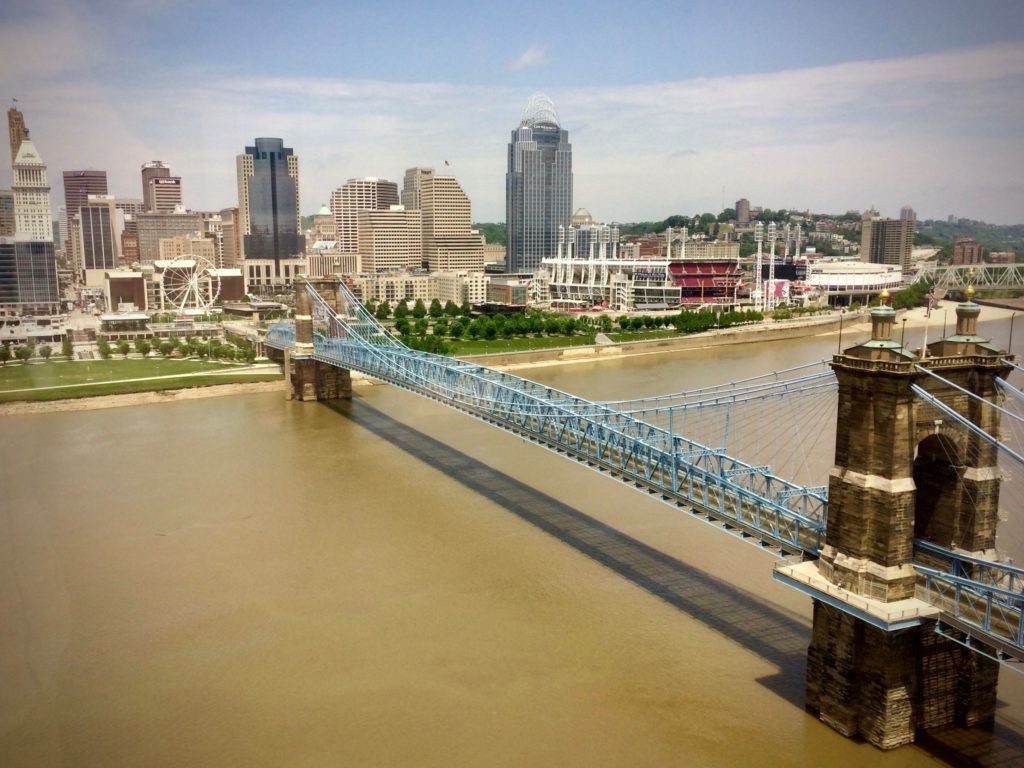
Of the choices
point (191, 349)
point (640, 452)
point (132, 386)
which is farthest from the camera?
point (191, 349)

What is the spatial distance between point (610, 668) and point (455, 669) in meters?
0.89

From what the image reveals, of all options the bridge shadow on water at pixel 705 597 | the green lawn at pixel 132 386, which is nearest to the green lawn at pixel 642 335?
the green lawn at pixel 132 386

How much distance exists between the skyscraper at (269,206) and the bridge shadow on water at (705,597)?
1549 inches

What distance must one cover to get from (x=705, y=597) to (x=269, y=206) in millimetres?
45940

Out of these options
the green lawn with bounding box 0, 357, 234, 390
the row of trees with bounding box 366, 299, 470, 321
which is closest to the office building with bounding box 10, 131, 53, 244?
the green lawn with bounding box 0, 357, 234, 390

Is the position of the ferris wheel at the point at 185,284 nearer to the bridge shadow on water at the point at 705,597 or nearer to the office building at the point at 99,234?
the office building at the point at 99,234

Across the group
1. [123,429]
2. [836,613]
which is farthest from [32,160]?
[836,613]

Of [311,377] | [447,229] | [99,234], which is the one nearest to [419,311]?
[99,234]

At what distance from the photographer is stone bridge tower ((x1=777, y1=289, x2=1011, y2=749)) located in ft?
13.7

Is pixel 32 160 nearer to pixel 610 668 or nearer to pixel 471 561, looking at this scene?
pixel 471 561

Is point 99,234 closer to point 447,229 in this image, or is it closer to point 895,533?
point 895,533

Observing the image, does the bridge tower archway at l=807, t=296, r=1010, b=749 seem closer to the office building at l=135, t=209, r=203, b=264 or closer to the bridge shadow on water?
the bridge shadow on water

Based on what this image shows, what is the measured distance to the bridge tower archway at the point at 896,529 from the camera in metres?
4.17

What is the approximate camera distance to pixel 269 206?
47969 mm
